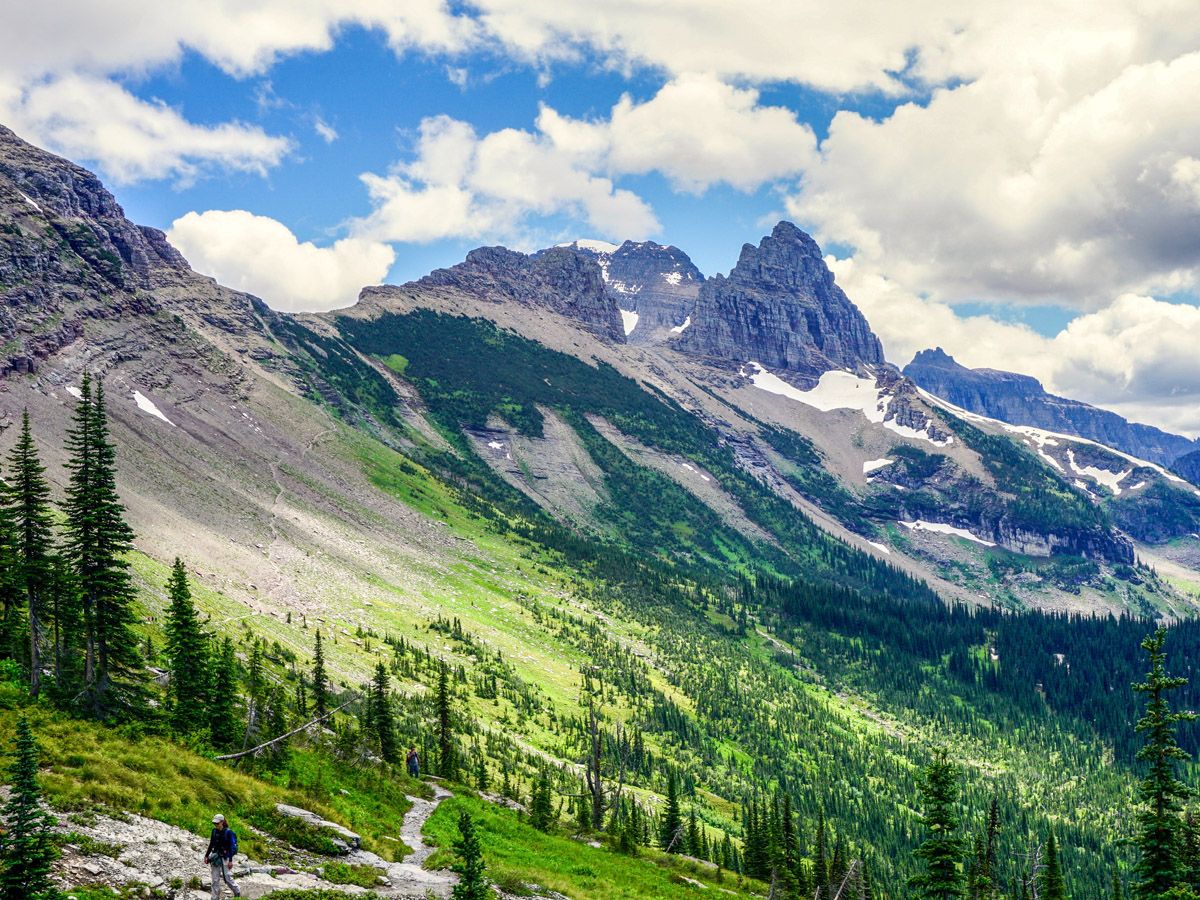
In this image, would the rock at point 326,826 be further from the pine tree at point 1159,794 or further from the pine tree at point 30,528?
the pine tree at point 1159,794

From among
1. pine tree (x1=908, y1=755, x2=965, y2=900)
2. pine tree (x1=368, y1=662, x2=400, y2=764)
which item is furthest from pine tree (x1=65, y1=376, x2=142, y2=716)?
pine tree (x1=908, y1=755, x2=965, y2=900)

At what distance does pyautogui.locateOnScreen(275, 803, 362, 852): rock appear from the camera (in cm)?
3234

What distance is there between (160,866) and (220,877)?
8.09 feet

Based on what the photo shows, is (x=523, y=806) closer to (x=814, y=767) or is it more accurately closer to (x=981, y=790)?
(x=814, y=767)

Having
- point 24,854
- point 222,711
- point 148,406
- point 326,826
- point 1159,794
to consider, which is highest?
point 148,406

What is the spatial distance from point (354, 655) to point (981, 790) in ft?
449

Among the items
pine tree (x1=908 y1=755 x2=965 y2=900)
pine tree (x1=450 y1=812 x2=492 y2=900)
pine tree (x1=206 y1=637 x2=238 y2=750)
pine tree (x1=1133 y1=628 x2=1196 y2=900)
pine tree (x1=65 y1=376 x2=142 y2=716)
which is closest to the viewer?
pine tree (x1=450 y1=812 x2=492 y2=900)

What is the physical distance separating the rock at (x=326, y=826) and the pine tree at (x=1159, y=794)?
3444 cm

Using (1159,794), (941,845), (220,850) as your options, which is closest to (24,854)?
(220,850)

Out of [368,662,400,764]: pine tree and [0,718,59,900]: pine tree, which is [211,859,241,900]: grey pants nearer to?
[0,718,59,900]: pine tree

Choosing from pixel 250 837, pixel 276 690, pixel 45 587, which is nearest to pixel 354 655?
pixel 276 690

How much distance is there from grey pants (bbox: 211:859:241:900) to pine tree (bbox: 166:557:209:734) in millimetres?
19681

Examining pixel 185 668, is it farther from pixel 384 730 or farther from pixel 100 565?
pixel 384 730

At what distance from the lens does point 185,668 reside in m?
45.5
